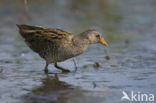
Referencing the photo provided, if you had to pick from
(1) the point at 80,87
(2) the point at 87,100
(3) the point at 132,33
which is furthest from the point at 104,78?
(3) the point at 132,33

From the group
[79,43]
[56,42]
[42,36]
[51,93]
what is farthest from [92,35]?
[51,93]

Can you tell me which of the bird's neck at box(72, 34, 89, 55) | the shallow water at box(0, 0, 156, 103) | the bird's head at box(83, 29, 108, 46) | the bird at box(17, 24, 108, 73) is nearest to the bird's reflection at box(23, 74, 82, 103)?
the shallow water at box(0, 0, 156, 103)

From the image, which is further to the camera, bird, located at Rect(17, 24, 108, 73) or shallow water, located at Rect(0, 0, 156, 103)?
bird, located at Rect(17, 24, 108, 73)

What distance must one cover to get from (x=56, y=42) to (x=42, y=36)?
319mm

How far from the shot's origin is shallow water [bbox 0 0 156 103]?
615cm

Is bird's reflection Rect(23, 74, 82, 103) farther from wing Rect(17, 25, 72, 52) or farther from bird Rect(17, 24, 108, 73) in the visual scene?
wing Rect(17, 25, 72, 52)

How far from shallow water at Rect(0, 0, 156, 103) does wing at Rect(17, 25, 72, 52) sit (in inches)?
21.5

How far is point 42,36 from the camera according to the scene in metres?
7.61

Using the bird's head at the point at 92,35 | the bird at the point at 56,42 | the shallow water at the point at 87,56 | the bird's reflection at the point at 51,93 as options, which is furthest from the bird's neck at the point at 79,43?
the bird's reflection at the point at 51,93

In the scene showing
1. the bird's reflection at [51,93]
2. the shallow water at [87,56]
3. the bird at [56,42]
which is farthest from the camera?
the bird at [56,42]

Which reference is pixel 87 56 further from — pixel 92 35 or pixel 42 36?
pixel 42 36

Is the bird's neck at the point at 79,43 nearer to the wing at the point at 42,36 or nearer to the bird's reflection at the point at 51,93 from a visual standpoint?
the wing at the point at 42,36

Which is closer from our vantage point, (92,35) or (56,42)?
(56,42)

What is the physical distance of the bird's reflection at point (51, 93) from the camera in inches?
223
